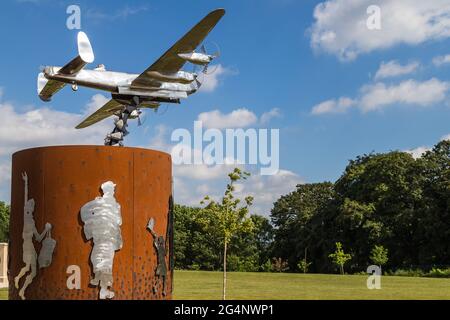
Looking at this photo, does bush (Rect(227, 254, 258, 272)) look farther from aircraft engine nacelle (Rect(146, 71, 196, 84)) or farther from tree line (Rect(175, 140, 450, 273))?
aircraft engine nacelle (Rect(146, 71, 196, 84))

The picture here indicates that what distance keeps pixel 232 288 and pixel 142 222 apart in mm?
17592

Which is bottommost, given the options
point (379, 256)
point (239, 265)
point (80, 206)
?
point (239, 265)

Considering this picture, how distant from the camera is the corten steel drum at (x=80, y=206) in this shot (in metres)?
9.87

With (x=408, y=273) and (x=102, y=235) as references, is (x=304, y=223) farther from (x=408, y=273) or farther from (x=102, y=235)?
(x=102, y=235)

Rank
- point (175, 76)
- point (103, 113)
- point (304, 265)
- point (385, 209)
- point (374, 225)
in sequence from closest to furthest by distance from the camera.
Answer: point (175, 76), point (103, 113), point (374, 225), point (304, 265), point (385, 209)

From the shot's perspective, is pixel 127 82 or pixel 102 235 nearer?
pixel 102 235

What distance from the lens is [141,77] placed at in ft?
40.0

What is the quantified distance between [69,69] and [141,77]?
1.44 metres

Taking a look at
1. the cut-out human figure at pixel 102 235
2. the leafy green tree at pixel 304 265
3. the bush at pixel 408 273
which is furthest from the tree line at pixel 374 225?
the cut-out human figure at pixel 102 235

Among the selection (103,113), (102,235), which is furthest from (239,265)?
(102,235)

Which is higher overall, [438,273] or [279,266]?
[438,273]

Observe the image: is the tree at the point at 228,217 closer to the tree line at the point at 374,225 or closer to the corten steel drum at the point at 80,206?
the corten steel drum at the point at 80,206
